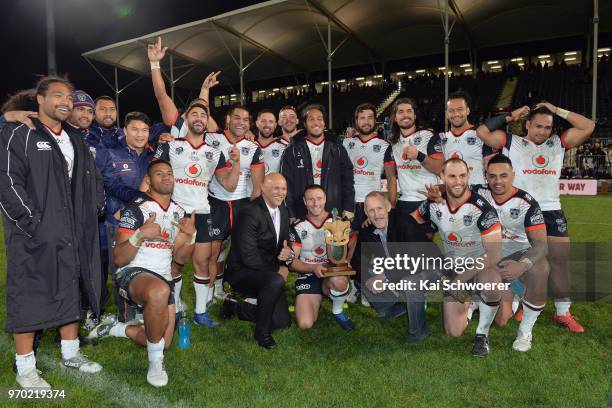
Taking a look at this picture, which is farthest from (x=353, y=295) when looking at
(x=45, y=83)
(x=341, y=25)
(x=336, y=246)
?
(x=341, y=25)

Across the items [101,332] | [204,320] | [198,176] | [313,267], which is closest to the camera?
[101,332]

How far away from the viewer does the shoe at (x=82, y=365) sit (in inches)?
149

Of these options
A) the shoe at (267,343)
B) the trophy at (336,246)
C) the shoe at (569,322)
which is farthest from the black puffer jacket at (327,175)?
the shoe at (569,322)

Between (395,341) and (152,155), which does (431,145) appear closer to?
(395,341)

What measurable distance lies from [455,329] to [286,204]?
243cm

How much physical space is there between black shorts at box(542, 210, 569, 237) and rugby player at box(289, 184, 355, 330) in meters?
2.31

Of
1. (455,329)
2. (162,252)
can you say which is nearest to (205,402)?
(162,252)

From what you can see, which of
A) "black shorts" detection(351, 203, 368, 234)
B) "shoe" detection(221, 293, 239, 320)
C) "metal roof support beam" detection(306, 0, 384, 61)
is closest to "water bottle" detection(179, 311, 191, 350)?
"shoe" detection(221, 293, 239, 320)

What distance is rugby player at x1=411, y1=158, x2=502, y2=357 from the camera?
4.29 m

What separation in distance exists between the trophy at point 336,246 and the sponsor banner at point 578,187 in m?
15.3

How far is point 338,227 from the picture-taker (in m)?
4.79

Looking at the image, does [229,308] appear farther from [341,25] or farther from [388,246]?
[341,25]

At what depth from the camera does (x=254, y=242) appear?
496cm

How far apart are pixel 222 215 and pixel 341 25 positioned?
2058 cm
